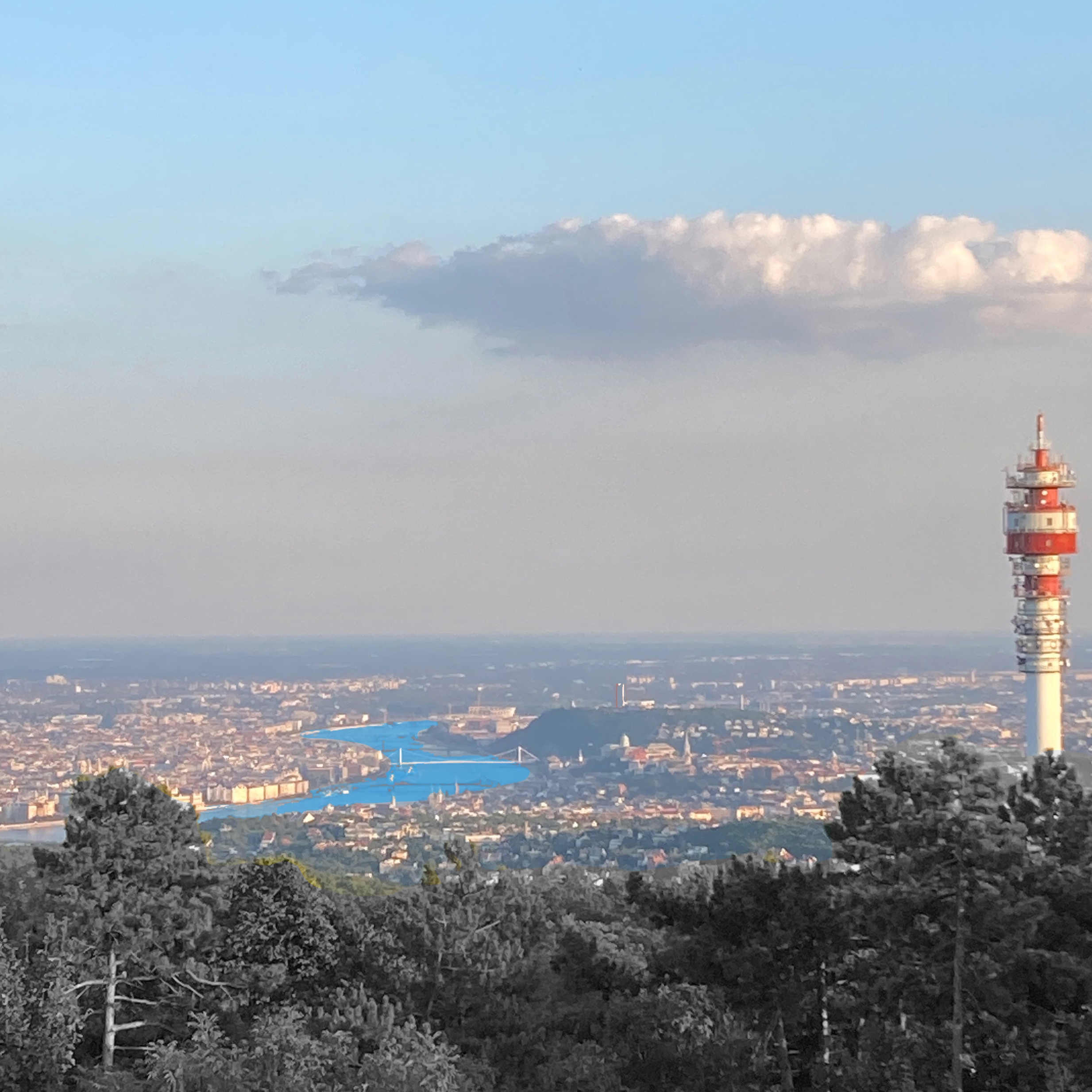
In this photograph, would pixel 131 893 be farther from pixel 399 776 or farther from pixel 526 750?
pixel 526 750

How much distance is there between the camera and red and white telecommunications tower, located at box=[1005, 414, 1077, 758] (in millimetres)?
48312

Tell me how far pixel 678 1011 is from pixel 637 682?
595ft

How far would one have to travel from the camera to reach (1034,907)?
14.6m

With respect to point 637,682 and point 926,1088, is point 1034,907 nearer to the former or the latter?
point 926,1088

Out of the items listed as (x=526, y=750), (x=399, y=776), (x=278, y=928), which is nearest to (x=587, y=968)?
(x=278, y=928)

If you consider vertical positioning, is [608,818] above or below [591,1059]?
below

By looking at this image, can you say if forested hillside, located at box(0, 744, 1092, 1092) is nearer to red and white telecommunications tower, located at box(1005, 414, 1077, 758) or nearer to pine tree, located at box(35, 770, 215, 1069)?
pine tree, located at box(35, 770, 215, 1069)

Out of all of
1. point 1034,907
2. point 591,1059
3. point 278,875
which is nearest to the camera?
point 1034,907

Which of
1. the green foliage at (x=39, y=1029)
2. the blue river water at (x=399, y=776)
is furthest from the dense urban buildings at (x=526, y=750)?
the green foliage at (x=39, y=1029)

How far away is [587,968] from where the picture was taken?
1983 cm

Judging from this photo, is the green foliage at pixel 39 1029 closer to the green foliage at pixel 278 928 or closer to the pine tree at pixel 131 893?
the pine tree at pixel 131 893

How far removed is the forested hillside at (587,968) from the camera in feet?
49.1

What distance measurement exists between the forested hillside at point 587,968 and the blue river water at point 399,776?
80417mm

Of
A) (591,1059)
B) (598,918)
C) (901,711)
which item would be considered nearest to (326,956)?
(591,1059)
